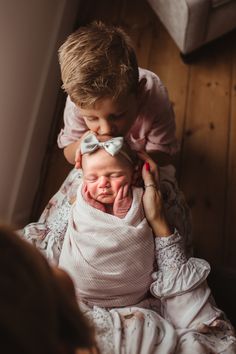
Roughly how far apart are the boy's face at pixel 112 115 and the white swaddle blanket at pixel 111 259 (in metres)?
0.22

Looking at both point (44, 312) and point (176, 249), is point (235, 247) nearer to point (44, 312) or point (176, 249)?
point (176, 249)

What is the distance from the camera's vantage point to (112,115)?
105 cm

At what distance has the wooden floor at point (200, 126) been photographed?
154 cm

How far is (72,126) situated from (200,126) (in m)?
0.65

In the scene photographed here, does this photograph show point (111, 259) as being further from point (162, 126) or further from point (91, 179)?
point (162, 126)

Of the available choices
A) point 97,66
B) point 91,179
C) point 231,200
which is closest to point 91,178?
point 91,179

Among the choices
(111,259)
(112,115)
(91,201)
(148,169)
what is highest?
(112,115)

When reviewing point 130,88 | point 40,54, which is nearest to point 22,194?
point 40,54

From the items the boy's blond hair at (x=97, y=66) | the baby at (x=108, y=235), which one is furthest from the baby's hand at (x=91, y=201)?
the boy's blond hair at (x=97, y=66)

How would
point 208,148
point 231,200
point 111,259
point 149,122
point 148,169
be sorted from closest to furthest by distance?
1. point 111,259
2. point 148,169
3. point 149,122
4. point 231,200
5. point 208,148

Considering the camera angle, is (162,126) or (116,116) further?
(162,126)

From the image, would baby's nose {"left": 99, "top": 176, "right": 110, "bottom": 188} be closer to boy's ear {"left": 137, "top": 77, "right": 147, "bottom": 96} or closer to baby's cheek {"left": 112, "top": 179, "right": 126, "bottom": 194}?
baby's cheek {"left": 112, "top": 179, "right": 126, "bottom": 194}

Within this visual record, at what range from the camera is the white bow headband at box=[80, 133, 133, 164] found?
3.29 feet

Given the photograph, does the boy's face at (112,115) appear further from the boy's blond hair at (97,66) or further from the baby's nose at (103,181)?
the baby's nose at (103,181)
